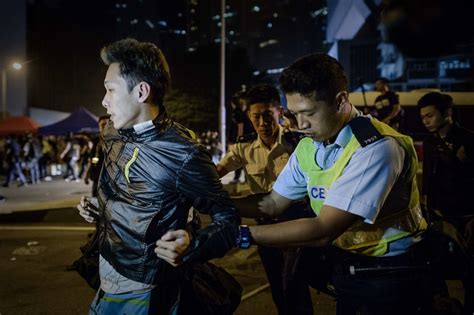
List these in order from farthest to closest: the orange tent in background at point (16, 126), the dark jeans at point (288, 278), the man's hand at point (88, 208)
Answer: the orange tent in background at point (16, 126) < the dark jeans at point (288, 278) < the man's hand at point (88, 208)

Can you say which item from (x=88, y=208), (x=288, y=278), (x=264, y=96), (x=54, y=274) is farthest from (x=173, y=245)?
(x=54, y=274)

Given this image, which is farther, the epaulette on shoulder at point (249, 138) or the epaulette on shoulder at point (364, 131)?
the epaulette on shoulder at point (249, 138)

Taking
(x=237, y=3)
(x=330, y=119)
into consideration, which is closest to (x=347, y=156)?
(x=330, y=119)

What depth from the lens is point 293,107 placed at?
7.55 ft

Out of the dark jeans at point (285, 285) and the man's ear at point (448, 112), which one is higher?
the man's ear at point (448, 112)

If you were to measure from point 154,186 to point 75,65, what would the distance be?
48117mm

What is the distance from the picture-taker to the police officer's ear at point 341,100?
2.27 meters

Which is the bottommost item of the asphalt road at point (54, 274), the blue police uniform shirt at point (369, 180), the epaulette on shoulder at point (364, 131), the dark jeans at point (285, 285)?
the asphalt road at point (54, 274)

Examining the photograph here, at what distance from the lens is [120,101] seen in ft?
7.20

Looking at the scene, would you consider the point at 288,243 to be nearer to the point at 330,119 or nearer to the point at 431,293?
the point at 330,119

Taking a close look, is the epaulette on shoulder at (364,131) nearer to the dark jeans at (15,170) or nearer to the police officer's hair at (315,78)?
the police officer's hair at (315,78)

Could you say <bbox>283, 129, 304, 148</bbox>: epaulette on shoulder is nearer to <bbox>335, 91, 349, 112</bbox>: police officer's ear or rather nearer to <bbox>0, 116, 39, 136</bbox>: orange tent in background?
<bbox>335, 91, 349, 112</bbox>: police officer's ear

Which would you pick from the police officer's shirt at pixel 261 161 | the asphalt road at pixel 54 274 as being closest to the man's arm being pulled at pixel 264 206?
the police officer's shirt at pixel 261 161

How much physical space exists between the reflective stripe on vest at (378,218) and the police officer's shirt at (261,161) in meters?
1.72
